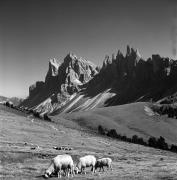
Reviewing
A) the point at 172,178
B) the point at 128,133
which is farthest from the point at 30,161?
the point at 128,133

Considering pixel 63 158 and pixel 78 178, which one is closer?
pixel 78 178

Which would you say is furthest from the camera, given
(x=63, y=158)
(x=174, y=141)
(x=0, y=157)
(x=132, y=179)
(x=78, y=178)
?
(x=174, y=141)

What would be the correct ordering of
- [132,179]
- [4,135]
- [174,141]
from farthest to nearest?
[174,141]
[4,135]
[132,179]

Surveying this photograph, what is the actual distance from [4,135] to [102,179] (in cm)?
6713

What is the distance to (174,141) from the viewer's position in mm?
197375

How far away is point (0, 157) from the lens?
51.8 m

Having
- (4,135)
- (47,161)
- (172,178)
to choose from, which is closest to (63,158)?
(172,178)

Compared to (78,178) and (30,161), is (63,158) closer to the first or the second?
(78,178)

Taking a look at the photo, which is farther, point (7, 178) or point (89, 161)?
point (89, 161)

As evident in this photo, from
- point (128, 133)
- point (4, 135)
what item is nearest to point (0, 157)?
point (4, 135)

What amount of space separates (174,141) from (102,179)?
174257mm

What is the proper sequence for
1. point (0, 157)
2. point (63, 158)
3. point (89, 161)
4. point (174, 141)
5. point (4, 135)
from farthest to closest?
1. point (174, 141)
2. point (4, 135)
3. point (0, 157)
4. point (89, 161)
5. point (63, 158)

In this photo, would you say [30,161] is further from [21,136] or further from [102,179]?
[21,136]

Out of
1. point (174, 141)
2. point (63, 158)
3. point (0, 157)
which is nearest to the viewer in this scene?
point (63, 158)
